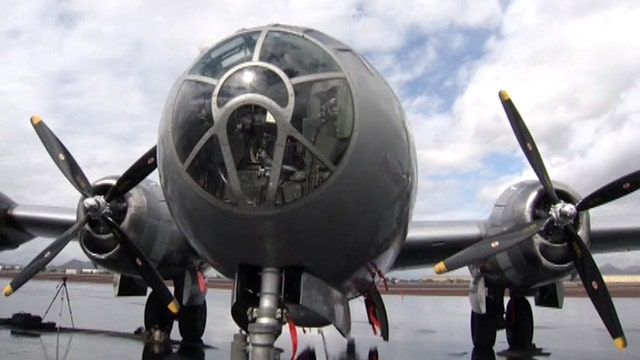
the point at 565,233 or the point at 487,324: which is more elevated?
the point at 565,233

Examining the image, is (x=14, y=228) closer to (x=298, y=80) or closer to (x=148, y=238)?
(x=148, y=238)

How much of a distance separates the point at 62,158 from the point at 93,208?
121cm

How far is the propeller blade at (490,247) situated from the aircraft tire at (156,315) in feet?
→ 21.8

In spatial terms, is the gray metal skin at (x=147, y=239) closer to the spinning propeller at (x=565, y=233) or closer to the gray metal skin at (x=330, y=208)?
the spinning propeller at (x=565, y=233)

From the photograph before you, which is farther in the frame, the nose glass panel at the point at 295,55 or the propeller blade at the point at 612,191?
the propeller blade at the point at 612,191

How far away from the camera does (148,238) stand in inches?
417

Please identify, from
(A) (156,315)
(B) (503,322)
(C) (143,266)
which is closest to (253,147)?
(C) (143,266)

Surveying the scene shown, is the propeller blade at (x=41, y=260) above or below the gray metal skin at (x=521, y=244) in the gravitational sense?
below

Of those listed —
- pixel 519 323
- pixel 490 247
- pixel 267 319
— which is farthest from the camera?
pixel 519 323

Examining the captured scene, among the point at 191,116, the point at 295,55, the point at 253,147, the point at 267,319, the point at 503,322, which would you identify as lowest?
the point at 267,319

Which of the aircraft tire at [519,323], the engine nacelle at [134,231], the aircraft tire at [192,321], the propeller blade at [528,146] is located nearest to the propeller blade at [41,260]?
the engine nacelle at [134,231]

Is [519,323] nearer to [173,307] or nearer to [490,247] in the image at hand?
[490,247]

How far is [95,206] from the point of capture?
31.4ft

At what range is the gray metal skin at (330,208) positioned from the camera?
4855mm
